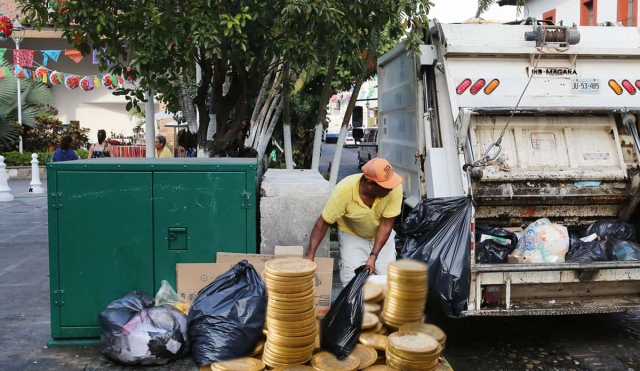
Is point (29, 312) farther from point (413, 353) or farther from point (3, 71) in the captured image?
point (3, 71)

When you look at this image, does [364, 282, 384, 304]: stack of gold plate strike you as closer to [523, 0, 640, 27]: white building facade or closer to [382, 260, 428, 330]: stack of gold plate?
[382, 260, 428, 330]: stack of gold plate

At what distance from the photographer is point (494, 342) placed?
17.2 feet

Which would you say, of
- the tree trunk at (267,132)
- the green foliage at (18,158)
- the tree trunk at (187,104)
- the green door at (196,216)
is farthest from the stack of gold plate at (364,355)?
the green foliage at (18,158)

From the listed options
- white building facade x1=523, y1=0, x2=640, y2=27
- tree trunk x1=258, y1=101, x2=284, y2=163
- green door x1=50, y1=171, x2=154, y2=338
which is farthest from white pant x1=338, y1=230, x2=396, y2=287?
white building facade x1=523, y1=0, x2=640, y2=27

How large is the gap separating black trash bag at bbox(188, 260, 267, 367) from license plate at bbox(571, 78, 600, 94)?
3.57 metres

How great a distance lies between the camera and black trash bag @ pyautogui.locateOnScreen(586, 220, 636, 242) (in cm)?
543

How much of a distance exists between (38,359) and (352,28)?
4.36m

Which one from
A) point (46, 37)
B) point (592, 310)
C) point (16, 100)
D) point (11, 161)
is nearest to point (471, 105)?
point (592, 310)

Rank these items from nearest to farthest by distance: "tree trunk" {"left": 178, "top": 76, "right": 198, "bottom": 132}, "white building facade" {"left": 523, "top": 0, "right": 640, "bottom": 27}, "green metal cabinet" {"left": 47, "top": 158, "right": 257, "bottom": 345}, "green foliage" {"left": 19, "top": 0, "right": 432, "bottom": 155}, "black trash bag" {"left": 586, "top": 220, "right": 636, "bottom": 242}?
"green metal cabinet" {"left": 47, "top": 158, "right": 257, "bottom": 345}
"black trash bag" {"left": 586, "top": 220, "right": 636, "bottom": 242}
"green foliage" {"left": 19, "top": 0, "right": 432, "bottom": 155}
"tree trunk" {"left": 178, "top": 76, "right": 198, "bottom": 132}
"white building facade" {"left": 523, "top": 0, "right": 640, "bottom": 27}

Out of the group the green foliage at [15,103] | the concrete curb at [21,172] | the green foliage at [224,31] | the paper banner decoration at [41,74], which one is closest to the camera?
the green foliage at [224,31]

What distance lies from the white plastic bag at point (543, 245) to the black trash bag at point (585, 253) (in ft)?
0.19

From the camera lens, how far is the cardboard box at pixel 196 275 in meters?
4.36

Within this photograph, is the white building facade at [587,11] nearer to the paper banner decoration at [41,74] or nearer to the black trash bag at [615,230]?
the black trash bag at [615,230]

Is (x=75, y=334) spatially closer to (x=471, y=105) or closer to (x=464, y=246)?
(x=464, y=246)
